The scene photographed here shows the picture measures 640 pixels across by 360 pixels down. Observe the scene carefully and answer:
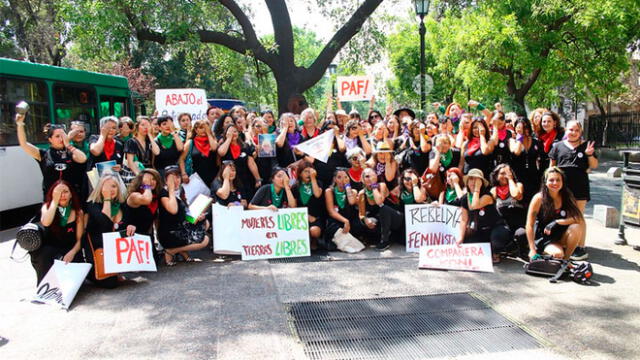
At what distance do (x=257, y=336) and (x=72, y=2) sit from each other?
37.0 ft

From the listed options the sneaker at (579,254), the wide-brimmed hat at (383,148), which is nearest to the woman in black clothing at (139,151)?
the wide-brimmed hat at (383,148)

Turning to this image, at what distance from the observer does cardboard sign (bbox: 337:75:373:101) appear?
1022 cm

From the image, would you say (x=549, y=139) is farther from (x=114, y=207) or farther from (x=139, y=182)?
(x=114, y=207)

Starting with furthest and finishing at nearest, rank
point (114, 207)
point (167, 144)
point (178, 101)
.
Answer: point (178, 101), point (167, 144), point (114, 207)

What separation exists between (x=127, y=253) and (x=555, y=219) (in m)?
5.13

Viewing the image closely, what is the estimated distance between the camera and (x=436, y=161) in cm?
717

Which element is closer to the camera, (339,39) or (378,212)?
(378,212)

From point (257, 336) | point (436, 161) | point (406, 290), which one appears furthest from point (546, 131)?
point (257, 336)

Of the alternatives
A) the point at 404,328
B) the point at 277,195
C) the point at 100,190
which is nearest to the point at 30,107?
the point at 100,190

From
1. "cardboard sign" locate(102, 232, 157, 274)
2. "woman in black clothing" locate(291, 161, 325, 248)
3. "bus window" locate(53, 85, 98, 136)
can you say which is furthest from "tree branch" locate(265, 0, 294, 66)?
"cardboard sign" locate(102, 232, 157, 274)

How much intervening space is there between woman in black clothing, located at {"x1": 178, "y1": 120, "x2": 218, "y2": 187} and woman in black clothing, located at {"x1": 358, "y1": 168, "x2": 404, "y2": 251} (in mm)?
2224

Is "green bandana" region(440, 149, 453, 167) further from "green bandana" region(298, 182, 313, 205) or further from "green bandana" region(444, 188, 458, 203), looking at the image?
"green bandana" region(298, 182, 313, 205)

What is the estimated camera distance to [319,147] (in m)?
7.27

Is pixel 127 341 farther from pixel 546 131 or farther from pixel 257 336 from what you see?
pixel 546 131
